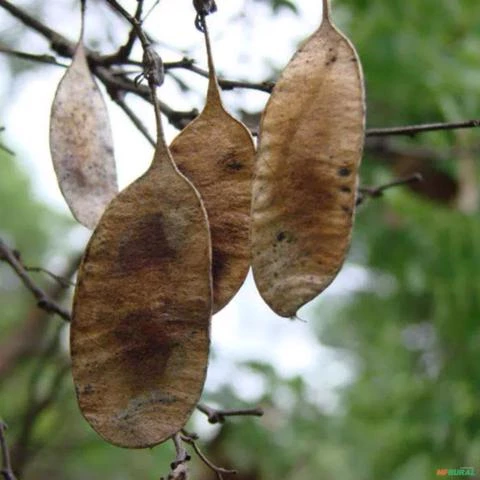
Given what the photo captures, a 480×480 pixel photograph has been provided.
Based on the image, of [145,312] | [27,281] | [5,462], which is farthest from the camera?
[27,281]

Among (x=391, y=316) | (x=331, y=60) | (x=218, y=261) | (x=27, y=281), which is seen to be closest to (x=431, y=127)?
(x=331, y=60)

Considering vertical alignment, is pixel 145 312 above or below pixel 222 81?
below

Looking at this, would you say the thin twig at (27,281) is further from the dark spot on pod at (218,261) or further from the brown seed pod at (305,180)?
the brown seed pod at (305,180)

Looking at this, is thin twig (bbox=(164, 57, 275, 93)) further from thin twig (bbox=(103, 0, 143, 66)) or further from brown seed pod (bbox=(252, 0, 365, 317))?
brown seed pod (bbox=(252, 0, 365, 317))

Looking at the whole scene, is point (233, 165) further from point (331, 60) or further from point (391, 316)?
point (391, 316)

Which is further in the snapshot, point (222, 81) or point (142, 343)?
point (222, 81)

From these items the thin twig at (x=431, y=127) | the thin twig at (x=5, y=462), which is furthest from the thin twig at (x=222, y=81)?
the thin twig at (x=5, y=462)

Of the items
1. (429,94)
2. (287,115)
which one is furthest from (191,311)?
(429,94)

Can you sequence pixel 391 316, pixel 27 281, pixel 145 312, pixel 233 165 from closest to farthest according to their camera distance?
1. pixel 145 312
2. pixel 233 165
3. pixel 27 281
4. pixel 391 316

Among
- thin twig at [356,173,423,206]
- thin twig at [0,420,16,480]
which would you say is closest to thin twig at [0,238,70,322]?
thin twig at [0,420,16,480]
